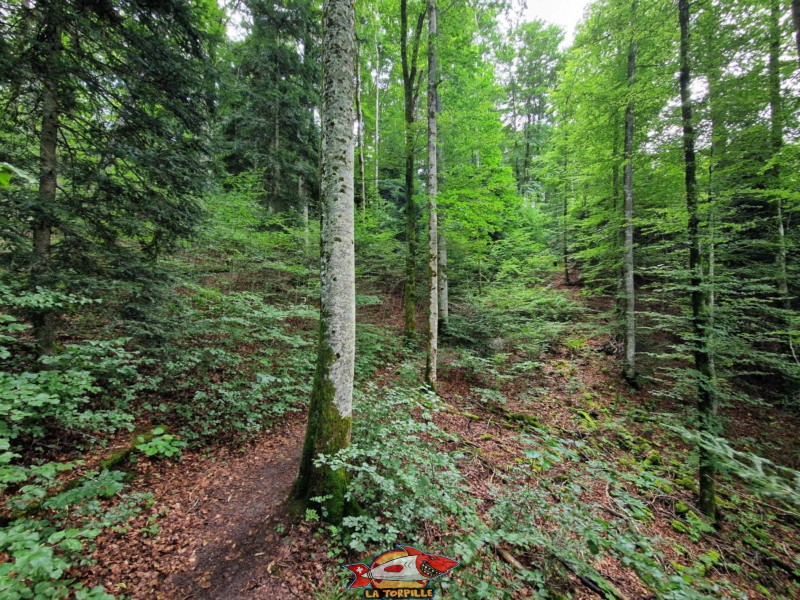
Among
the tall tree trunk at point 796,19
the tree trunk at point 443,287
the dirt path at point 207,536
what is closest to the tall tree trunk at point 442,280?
the tree trunk at point 443,287

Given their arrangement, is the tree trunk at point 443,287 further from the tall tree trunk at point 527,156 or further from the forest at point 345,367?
the tall tree trunk at point 527,156

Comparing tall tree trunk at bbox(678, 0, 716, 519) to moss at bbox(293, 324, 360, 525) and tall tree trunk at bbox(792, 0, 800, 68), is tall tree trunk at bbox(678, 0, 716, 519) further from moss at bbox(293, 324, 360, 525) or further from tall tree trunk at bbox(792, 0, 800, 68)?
moss at bbox(293, 324, 360, 525)

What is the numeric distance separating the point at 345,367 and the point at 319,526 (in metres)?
1.78

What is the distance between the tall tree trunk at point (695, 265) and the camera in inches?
205

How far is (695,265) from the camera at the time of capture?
209 inches

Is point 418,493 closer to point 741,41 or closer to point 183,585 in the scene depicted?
point 183,585

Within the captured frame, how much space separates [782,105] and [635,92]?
2.17 m

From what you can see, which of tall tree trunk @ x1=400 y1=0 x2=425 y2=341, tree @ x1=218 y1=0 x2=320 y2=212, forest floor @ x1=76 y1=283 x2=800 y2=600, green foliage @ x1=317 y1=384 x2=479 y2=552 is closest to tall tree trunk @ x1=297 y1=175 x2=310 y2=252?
tree @ x1=218 y1=0 x2=320 y2=212

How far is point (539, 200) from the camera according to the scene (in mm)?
20297

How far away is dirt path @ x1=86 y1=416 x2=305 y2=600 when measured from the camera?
2.86 metres

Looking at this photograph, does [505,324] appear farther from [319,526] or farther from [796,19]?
[319,526]

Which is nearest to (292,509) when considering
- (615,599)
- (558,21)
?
(615,599)

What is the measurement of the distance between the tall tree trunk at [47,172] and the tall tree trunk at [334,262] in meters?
4.08

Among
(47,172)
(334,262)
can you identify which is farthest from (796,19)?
(47,172)
